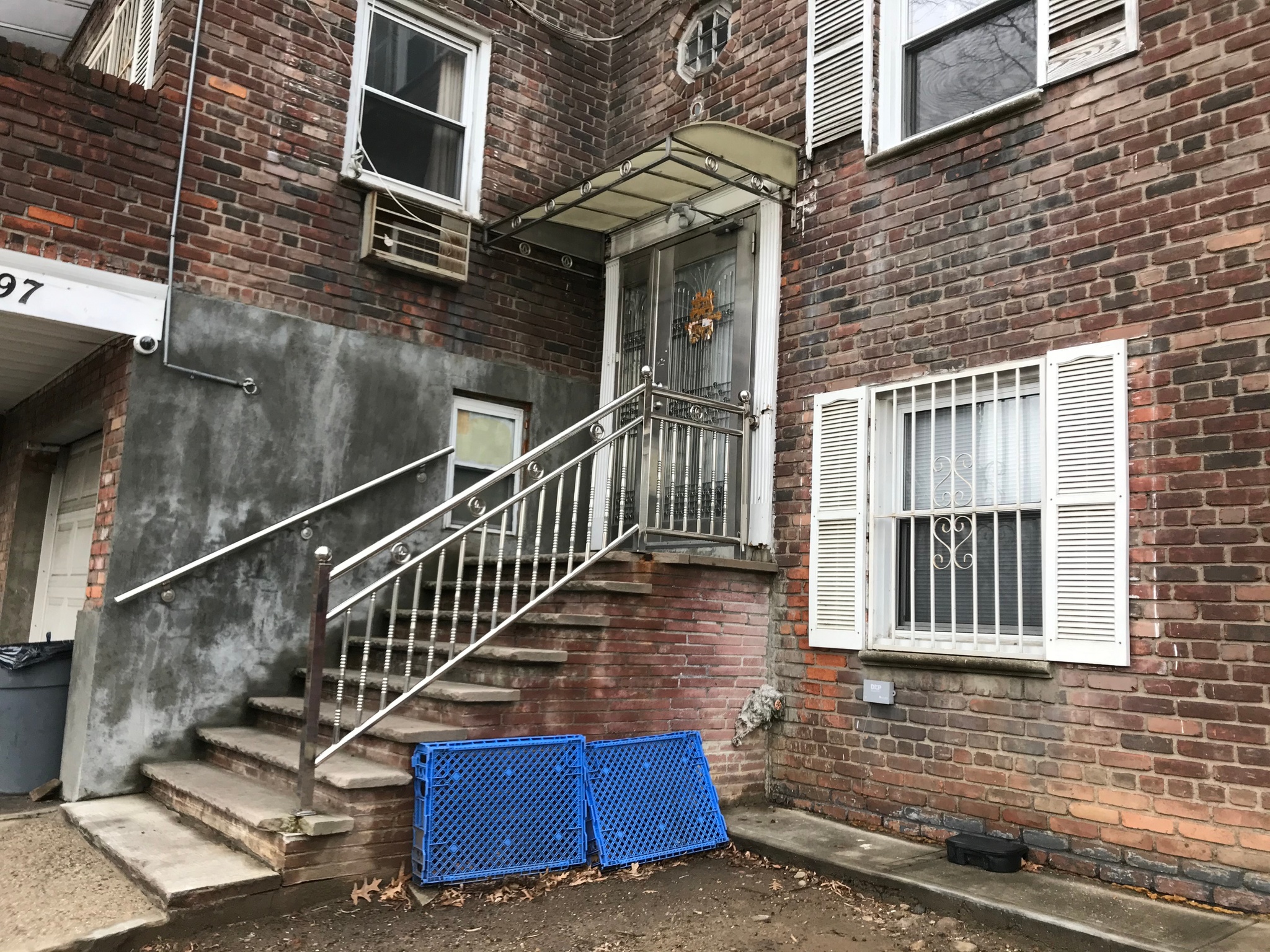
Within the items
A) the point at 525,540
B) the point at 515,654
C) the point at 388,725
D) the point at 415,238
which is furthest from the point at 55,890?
the point at 415,238

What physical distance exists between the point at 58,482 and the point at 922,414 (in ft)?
22.9

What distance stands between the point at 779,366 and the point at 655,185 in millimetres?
1608

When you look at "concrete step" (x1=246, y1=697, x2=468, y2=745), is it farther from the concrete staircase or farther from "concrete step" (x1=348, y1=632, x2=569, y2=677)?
"concrete step" (x1=348, y1=632, x2=569, y2=677)

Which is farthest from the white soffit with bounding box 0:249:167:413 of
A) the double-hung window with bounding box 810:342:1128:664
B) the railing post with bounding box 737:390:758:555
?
the double-hung window with bounding box 810:342:1128:664

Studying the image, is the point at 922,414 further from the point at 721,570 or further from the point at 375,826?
the point at 375,826

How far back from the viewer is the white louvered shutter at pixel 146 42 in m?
6.34

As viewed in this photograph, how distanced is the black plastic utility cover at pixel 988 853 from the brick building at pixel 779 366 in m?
0.16

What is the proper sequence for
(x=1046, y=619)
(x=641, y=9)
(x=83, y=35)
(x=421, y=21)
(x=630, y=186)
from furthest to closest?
(x=83, y=35)
(x=641, y=9)
(x=421, y=21)
(x=630, y=186)
(x=1046, y=619)

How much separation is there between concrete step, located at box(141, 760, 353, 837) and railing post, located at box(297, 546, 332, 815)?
100mm

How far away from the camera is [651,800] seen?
5.05 meters

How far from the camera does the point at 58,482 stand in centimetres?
802

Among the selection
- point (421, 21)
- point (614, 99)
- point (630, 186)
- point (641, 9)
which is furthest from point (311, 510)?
point (641, 9)

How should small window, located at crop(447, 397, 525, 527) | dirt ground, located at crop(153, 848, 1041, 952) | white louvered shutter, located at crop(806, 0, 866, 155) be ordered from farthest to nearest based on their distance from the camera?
small window, located at crop(447, 397, 525, 527) → white louvered shutter, located at crop(806, 0, 866, 155) → dirt ground, located at crop(153, 848, 1041, 952)

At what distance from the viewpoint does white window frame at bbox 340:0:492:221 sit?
662 centimetres
